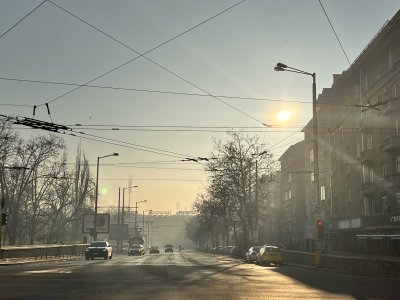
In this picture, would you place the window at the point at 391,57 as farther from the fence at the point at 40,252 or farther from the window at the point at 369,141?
the fence at the point at 40,252

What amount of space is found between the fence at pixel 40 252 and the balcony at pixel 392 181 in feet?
100

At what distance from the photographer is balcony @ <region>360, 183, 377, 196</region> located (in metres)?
50.4

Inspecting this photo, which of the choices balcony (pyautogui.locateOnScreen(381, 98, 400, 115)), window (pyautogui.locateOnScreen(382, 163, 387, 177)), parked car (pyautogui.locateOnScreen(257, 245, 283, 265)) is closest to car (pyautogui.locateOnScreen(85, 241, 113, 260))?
parked car (pyautogui.locateOnScreen(257, 245, 283, 265))

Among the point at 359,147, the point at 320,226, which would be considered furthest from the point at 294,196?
the point at 320,226

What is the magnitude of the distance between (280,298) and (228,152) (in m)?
46.7

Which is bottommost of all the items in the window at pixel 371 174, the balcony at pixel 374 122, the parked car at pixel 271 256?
the parked car at pixel 271 256

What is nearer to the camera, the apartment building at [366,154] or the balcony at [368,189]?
the apartment building at [366,154]

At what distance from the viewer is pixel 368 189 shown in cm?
5119

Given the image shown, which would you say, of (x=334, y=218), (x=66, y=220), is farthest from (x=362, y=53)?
(x=66, y=220)

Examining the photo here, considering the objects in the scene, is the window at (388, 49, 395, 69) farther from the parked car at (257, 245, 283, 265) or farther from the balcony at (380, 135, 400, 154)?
the parked car at (257, 245, 283, 265)

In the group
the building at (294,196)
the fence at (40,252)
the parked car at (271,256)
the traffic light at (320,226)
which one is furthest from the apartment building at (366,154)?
the fence at (40,252)

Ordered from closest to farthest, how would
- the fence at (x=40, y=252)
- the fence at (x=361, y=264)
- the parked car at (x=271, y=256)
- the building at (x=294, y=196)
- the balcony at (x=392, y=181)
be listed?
the fence at (x=361, y=264) → the parked car at (x=271, y=256) → the fence at (x=40, y=252) → the balcony at (x=392, y=181) → the building at (x=294, y=196)

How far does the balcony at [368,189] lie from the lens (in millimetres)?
50406

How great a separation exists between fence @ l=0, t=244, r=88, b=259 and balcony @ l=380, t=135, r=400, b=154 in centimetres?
3098
